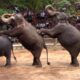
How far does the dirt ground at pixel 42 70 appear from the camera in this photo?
26.1 feet

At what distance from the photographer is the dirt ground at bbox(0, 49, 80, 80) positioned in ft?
26.1

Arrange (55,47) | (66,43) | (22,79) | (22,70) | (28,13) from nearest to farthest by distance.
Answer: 1. (22,79)
2. (22,70)
3. (66,43)
4. (55,47)
5. (28,13)

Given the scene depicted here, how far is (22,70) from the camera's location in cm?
863

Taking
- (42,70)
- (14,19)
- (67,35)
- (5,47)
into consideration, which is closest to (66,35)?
(67,35)

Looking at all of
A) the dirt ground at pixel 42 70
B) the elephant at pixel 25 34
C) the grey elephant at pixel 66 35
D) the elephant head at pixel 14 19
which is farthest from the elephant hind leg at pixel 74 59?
the elephant head at pixel 14 19

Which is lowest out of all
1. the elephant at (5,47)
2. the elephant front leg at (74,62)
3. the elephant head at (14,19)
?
the elephant front leg at (74,62)

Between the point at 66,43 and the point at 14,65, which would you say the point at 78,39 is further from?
the point at 14,65

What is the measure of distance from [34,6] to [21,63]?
5.10 metres

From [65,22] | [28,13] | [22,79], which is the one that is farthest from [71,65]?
[28,13]

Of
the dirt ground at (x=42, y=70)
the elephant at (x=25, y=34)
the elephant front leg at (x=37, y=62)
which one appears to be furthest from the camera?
the elephant front leg at (x=37, y=62)

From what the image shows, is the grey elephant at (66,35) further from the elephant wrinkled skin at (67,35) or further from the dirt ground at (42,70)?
the dirt ground at (42,70)

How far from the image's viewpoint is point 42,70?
28.5 feet

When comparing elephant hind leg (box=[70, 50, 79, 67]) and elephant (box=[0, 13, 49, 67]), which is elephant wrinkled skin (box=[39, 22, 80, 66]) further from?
elephant (box=[0, 13, 49, 67])

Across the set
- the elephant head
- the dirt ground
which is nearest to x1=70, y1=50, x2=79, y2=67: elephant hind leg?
the dirt ground
